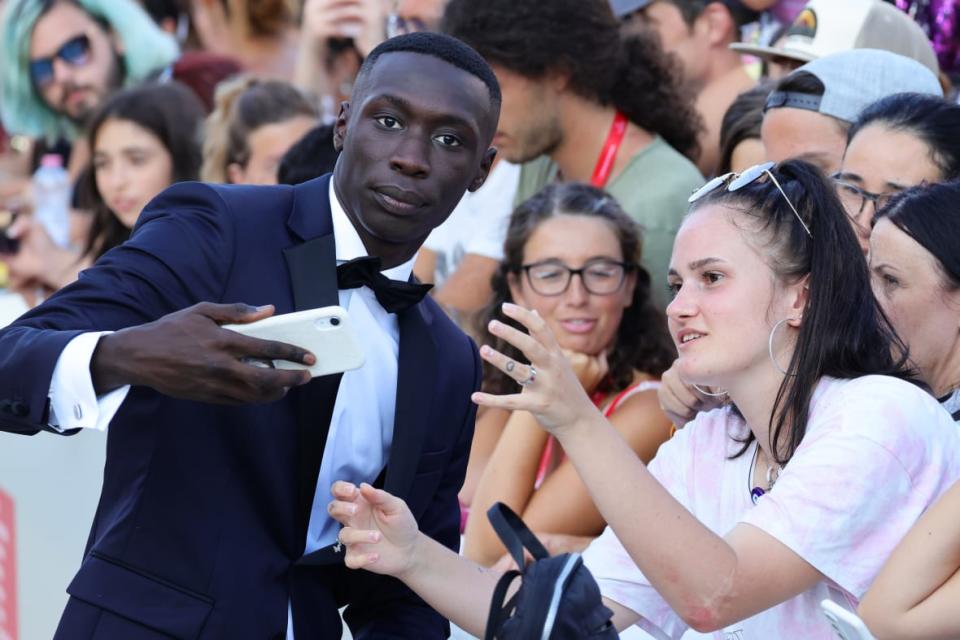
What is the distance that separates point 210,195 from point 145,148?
3900mm

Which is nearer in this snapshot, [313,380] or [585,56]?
[313,380]

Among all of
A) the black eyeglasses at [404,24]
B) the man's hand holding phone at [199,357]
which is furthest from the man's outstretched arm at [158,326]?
the black eyeglasses at [404,24]

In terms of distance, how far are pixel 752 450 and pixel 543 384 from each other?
66cm

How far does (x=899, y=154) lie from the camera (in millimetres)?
3314

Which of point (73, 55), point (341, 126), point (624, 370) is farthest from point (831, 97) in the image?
point (73, 55)

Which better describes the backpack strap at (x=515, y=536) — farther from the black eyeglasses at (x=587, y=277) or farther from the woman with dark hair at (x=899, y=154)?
the black eyeglasses at (x=587, y=277)

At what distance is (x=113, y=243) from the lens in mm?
6184

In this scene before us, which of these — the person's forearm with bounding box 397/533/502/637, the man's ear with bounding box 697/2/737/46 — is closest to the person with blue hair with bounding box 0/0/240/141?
the man's ear with bounding box 697/2/737/46

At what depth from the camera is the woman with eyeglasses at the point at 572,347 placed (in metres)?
3.96

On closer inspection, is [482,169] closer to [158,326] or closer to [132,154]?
[158,326]

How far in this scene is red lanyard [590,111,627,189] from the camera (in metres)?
4.75

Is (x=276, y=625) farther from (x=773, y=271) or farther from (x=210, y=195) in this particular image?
(x=773, y=271)

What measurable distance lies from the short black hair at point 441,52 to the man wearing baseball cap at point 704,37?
9.44 ft

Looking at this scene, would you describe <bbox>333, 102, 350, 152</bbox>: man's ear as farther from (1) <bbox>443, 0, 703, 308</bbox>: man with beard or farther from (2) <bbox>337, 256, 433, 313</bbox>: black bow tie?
(1) <bbox>443, 0, 703, 308</bbox>: man with beard
